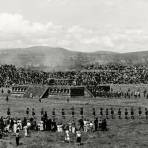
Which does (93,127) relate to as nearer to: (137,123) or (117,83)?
(137,123)

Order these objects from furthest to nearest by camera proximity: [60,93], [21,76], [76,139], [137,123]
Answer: [21,76] < [60,93] < [137,123] < [76,139]

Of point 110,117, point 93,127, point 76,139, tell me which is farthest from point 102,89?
point 76,139

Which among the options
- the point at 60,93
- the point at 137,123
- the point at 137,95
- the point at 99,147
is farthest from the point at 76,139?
the point at 137,95

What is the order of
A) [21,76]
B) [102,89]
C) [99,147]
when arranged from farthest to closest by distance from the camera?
1. [21,76]
2. [102,89]
3. [99,147]

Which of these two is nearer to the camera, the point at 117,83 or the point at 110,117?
the point at 110,117

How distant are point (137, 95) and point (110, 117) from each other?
37.4 m

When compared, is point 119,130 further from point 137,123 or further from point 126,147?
point 126,147

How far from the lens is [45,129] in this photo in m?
39.3

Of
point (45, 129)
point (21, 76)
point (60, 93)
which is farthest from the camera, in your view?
point (21, 76)

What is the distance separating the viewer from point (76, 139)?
Answer: 113 ft

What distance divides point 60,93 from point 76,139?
46.9m

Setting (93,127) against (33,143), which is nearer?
(33,143)

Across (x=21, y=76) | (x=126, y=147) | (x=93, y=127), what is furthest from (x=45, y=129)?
(x=21, y=76)

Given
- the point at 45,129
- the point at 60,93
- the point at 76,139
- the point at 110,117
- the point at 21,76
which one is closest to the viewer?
the point at 76,139
